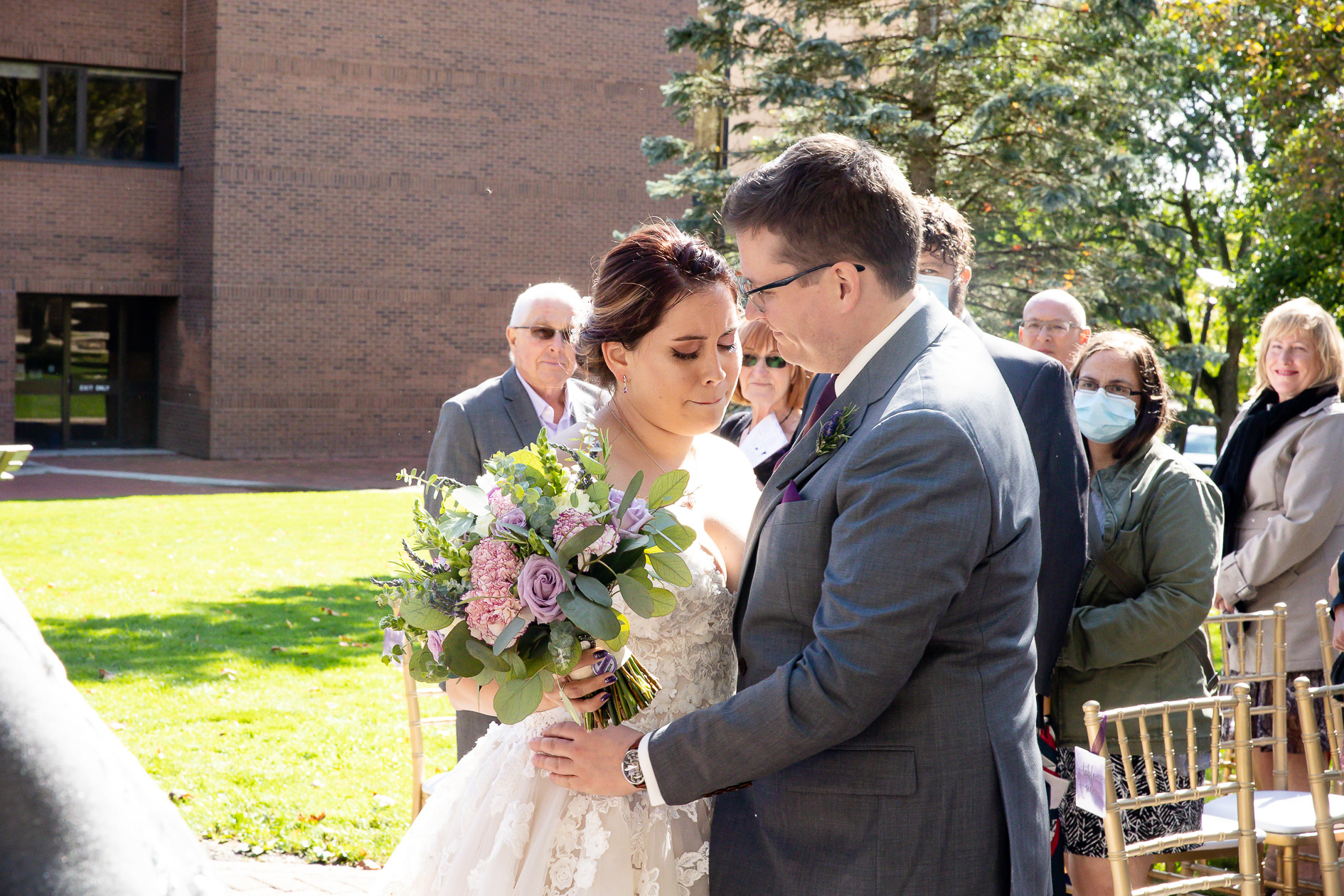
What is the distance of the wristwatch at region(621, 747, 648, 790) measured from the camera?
7.14 feet

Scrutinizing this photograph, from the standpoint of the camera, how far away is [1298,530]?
16.9ft

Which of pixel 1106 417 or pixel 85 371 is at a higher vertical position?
pixel 85 371

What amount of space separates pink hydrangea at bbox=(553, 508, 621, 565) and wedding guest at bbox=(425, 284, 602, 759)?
2.23m

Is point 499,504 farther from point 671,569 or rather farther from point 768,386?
point 768,386

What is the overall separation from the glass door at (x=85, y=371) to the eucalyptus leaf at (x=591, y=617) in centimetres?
2462

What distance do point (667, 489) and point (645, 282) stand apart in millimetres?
639

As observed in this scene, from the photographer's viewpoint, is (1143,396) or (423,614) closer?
(423,614)

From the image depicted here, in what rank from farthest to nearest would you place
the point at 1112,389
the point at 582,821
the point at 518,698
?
1. the point at 1112,389
2. the point at 582,821
3. the point at 518,698

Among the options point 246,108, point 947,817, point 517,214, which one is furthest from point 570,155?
point 947,817

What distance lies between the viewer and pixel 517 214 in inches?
991

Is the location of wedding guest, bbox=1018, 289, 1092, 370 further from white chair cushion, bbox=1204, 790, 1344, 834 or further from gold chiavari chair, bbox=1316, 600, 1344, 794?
white chair cushion, bbox=1204, 790, 1344, 834

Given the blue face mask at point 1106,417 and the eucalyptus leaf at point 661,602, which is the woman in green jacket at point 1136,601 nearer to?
the blue face mask at point 1106,417

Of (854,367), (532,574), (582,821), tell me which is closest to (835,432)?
(854,367)

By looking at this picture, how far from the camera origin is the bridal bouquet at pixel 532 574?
2.12 metres
